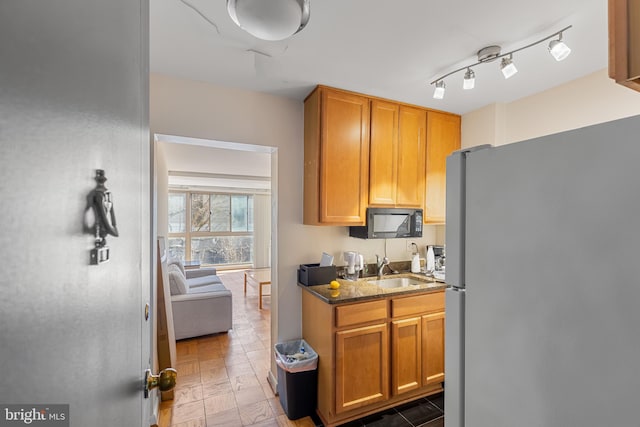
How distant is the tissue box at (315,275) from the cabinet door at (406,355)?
618 mm

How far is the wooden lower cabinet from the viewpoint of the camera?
198cm

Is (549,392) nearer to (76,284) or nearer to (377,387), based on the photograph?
(76,284)

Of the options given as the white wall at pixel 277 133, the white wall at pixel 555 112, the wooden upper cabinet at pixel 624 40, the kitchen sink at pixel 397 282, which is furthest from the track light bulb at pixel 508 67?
the kitchen sink at pixel 397 282

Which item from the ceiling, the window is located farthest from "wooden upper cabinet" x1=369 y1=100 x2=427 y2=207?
the window

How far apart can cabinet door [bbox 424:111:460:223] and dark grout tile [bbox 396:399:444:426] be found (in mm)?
1570

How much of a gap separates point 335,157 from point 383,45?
0.85 meters

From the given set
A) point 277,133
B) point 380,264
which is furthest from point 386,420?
point 277,133

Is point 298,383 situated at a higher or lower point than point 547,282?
lower

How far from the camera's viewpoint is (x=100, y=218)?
450mm

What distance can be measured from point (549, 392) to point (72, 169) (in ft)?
3.27

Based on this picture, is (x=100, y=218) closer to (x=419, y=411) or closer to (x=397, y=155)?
(x=397, y=155)

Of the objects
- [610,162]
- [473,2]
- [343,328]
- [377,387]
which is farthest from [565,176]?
[377,387]

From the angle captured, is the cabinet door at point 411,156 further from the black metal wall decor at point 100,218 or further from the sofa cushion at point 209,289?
the sofa cushion at point 209,289

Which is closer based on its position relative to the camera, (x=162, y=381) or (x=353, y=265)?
(x=162, y=381)
